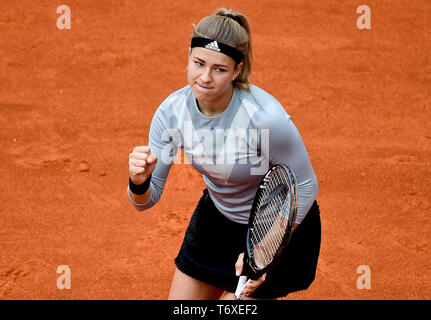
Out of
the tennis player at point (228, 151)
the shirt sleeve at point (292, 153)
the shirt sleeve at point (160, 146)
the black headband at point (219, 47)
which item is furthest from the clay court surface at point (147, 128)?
the black headband at point (219, 47)

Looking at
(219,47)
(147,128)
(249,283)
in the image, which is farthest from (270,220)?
(147,128)

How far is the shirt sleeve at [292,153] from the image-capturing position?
2648mm

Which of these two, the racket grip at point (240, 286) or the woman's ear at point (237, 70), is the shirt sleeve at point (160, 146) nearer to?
the woman's ear at point (237, 70)

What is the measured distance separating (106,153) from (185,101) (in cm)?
310

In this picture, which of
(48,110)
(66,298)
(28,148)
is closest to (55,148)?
(28,148)

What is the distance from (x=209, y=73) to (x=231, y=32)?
0.68 ft

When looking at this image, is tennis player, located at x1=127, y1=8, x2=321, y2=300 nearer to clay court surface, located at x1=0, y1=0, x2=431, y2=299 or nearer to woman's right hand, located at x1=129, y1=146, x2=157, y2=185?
woman's right hand, located at x1=129, y1=146, x2=157, y2=185

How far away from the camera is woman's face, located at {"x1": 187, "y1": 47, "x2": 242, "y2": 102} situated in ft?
8.63

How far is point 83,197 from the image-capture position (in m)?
5.22

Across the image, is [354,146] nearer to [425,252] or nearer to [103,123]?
[425,252]

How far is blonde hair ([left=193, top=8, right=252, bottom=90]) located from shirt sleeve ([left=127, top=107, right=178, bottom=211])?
0.38 metres

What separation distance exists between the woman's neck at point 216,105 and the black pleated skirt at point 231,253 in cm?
57

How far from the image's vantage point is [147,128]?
6.17 metres

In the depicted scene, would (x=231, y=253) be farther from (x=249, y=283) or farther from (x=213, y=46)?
(x=213, y=46)
